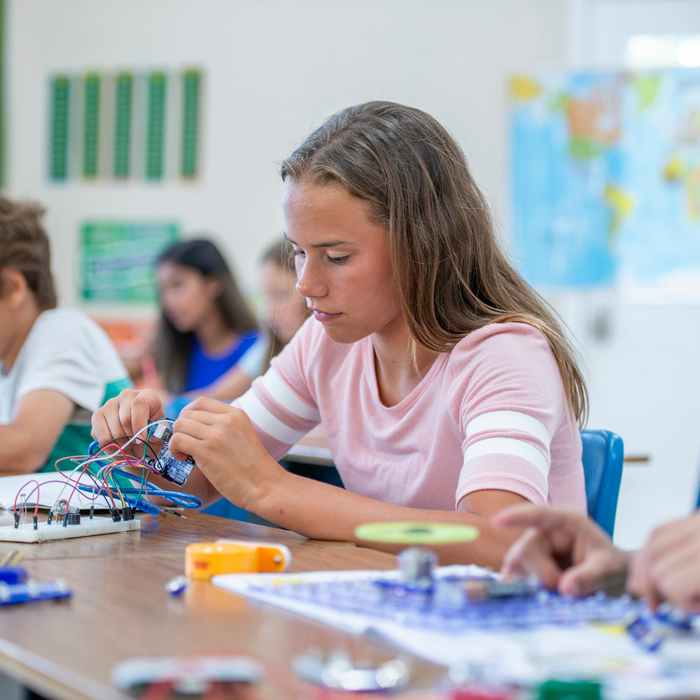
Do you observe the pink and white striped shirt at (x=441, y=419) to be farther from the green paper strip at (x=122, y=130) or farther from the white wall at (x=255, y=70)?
the green paper strip at (x=122, y=130)

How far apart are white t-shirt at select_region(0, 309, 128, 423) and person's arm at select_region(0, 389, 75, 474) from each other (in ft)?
0.07

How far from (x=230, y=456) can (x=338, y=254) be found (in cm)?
29

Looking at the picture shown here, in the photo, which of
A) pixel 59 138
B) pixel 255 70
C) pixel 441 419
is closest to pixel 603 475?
pixel 441 419

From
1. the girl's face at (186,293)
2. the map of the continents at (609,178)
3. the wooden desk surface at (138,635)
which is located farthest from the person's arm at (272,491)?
the girl's face at (186,293)

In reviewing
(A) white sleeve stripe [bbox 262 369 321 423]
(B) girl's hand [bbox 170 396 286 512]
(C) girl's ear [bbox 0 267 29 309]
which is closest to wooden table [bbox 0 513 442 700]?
(B) girl's hand [bbox 170 396 286 512]

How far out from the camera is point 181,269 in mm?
3316

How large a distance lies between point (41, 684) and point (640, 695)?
13.4 inches

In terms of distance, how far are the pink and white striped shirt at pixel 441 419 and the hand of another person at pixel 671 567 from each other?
278 mm

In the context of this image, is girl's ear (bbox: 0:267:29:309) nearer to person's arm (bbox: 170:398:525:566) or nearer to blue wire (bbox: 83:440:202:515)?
blue wire (bbox: 83:440:202:515)

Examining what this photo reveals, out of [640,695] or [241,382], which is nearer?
[640,695]

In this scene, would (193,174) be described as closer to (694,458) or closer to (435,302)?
(694,458)

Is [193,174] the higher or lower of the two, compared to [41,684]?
higher

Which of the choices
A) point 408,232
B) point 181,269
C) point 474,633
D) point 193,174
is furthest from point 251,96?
point 474,633

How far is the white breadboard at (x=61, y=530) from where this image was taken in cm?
94
